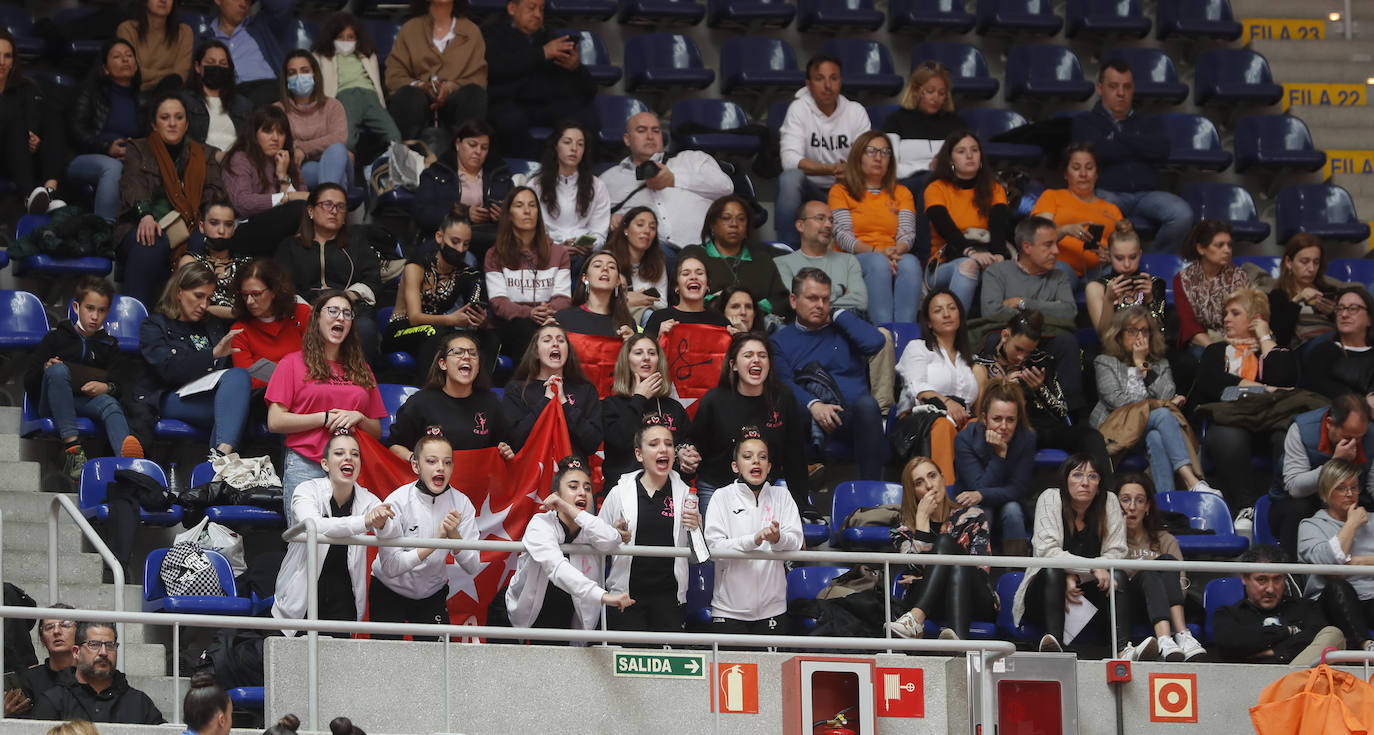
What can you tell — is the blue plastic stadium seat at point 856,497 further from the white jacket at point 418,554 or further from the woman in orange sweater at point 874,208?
the white jacket at point 418,554

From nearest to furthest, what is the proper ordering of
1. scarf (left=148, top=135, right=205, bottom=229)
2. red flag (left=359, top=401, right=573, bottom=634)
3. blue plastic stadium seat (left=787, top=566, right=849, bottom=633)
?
red flag (left=359, top=401, right=573, bottom=634) < blue plastic stadium seat (left=787, top=566, right=849, bottom=633) < scarf (left=148, top=135, right=205, bottom=229)

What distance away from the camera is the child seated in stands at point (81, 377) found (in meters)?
9.68

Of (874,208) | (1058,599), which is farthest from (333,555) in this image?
(874,208)

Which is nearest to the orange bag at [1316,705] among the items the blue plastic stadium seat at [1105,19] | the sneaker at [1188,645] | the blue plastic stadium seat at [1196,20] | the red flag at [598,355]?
the sneaker at [1188,645]

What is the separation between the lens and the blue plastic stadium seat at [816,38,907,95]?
1346cm

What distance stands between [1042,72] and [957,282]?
2906mm

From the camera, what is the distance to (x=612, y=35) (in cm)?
1378

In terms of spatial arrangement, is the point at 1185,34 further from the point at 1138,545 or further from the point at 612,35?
the point at 1138,545

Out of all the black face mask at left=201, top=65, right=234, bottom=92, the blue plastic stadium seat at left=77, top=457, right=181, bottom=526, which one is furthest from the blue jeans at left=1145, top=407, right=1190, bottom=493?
the black face mask at left=201, top=65, right=234, bottom=92

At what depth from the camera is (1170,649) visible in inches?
342

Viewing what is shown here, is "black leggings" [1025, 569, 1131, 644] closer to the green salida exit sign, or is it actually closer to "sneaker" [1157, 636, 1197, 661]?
"sneaker" [1157, 636, 1197, 661]

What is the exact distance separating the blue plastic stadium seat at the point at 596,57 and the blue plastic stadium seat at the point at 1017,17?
9.04ft

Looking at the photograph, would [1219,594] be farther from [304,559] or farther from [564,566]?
[304,559]

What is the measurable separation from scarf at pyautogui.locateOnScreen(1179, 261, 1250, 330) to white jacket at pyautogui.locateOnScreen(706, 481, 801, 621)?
4.22m
